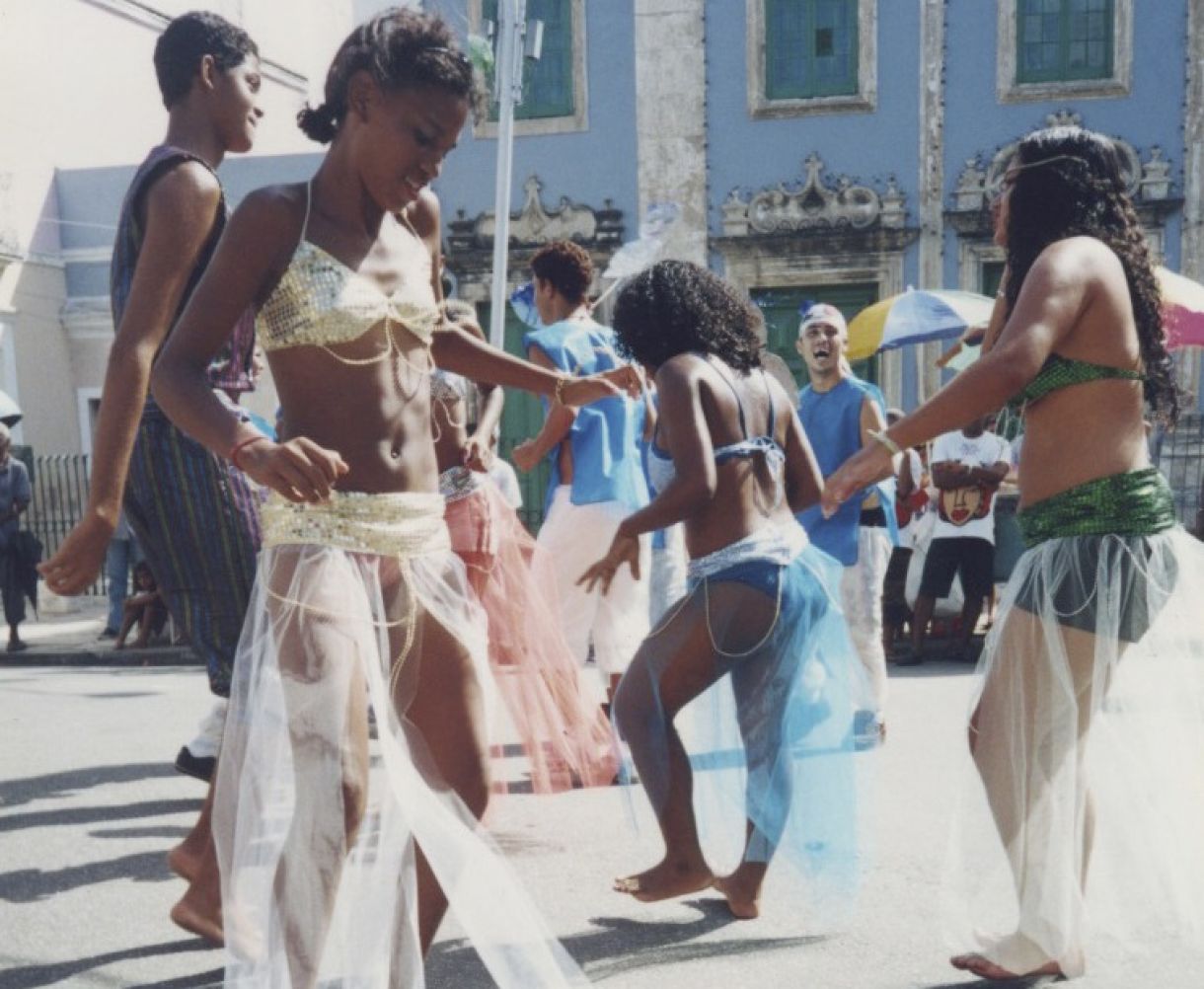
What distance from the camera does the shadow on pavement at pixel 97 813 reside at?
5332 millimetres

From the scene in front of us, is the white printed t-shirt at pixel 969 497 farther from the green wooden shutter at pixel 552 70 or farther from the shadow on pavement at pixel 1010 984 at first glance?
the green wooden shutter at pixel 552 70

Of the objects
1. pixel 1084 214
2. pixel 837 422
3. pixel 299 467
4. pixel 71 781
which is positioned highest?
pixel 1084 214

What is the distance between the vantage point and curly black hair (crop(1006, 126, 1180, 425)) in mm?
3400

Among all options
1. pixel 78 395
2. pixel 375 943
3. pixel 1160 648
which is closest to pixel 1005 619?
pixel 1160 648

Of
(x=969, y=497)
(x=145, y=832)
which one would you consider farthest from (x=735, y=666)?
(x=969, y=497)

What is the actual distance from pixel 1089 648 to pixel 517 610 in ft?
6.94

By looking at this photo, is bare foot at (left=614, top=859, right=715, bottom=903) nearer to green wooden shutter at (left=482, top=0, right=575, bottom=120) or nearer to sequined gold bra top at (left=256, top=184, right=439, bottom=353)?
sequined gold bra top at (left=256, top=184, right=439, bottom=353)

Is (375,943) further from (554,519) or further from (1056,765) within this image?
(554,519)

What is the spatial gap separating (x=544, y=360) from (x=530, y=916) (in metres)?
3.36

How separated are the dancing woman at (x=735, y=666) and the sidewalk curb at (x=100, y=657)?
7.79 meters

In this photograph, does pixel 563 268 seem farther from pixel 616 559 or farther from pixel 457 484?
pixel 616 559

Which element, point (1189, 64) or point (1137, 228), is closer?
point (1137, 228)

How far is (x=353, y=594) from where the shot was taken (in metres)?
2.81

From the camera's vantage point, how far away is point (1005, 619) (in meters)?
3.43
